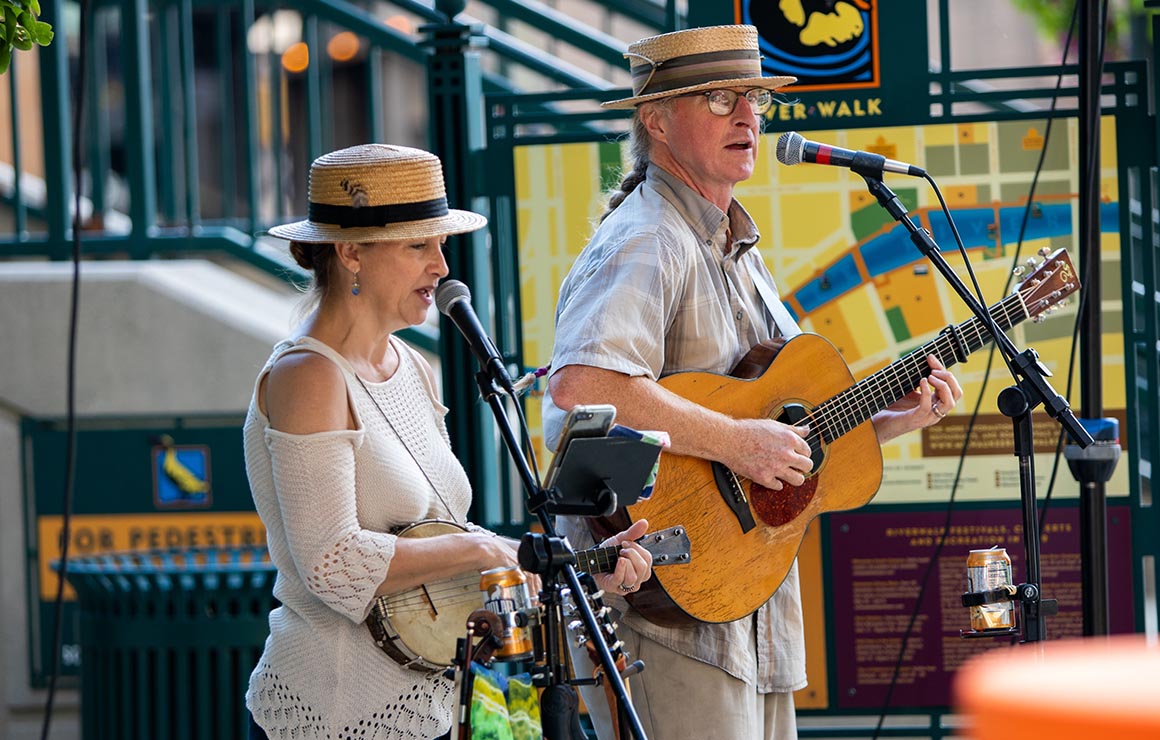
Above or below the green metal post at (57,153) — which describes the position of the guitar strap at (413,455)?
below

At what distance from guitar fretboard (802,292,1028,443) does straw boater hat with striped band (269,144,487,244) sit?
0.97 meters

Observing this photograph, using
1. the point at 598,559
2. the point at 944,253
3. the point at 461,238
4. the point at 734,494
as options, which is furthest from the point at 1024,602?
the point at 461,238

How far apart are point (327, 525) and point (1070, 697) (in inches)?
77.4

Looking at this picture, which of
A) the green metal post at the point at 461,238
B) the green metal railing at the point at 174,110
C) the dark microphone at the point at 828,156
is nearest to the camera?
the dark microphone at the point at 828,156

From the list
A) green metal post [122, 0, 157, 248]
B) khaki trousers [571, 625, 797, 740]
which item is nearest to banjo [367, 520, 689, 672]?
khaki trousers [571, 625, 797, 740]

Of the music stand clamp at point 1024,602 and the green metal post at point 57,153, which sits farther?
the green metal post at point 57,153

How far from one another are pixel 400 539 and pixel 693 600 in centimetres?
70

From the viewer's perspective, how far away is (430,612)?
3055 mm

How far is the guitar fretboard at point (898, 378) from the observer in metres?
3.57

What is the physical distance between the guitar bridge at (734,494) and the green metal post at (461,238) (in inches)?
52.6

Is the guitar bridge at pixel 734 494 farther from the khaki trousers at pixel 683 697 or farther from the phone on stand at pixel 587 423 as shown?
the phone on stand at pixel 587 423

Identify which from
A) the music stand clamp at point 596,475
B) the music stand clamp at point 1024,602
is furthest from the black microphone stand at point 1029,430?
the music stand clamp at point 596,475

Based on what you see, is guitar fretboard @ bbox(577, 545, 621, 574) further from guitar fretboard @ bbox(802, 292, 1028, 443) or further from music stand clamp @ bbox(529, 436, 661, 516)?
guitar fretboard @ bbox(802, 292, 1028, 443)

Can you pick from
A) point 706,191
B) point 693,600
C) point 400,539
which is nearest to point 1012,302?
point 706,191
